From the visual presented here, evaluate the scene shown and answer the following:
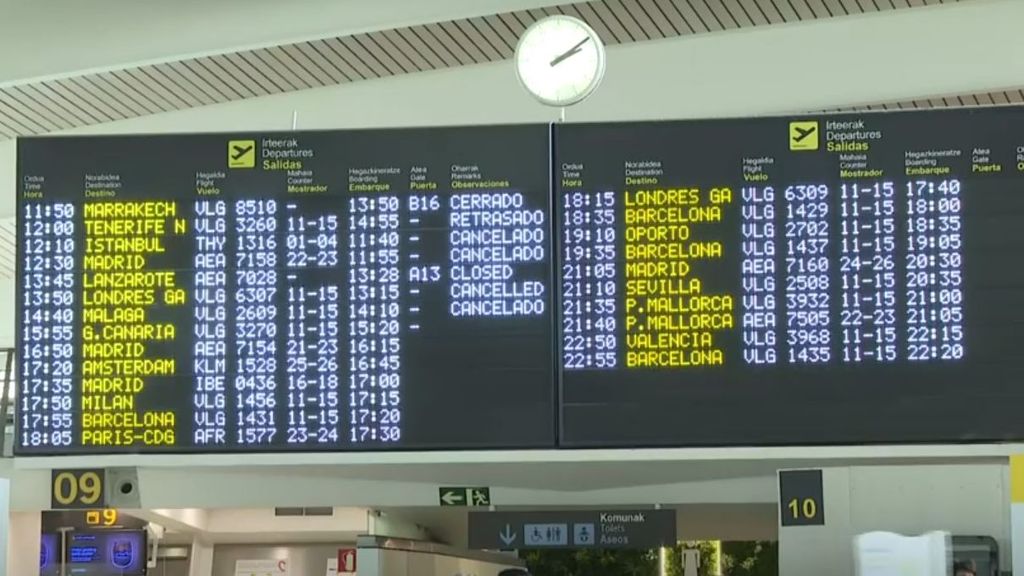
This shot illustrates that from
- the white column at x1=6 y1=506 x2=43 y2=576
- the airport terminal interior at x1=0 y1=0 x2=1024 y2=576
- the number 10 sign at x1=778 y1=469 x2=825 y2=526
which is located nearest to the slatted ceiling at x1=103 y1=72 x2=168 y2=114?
the white column at x1=6 y1=506 x2=43 y2=576

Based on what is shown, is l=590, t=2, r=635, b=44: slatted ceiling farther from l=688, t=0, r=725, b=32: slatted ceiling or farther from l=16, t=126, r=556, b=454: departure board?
l=16, t=126, r=556, b=454: departure board

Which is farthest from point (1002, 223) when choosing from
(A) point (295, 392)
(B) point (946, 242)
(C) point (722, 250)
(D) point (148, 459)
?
(D) point (148, 459)

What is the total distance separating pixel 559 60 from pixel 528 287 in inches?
44.5

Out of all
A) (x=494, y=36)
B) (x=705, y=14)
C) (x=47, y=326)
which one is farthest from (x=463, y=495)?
(x=705, y=14)

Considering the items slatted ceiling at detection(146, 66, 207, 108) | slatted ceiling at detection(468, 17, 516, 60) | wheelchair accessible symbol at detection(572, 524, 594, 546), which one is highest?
slatted ceiling at detection(468, 17, 516, 60)

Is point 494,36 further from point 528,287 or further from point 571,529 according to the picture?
point 571,529

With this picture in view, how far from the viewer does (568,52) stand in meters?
6.44

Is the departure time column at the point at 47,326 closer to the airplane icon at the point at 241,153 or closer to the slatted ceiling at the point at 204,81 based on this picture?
the airplane icon at the point at 241,153

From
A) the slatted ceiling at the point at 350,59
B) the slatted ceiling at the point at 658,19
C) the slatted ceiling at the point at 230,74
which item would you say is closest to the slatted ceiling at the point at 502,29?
the slatted ceiling at the point at 658,19

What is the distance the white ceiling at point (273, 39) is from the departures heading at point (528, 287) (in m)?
2.58

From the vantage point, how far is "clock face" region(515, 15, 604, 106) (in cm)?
641

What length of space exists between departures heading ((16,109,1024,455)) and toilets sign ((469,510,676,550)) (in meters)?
0.59

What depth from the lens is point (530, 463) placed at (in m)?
5.87

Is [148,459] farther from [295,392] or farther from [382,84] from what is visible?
[382,84]
